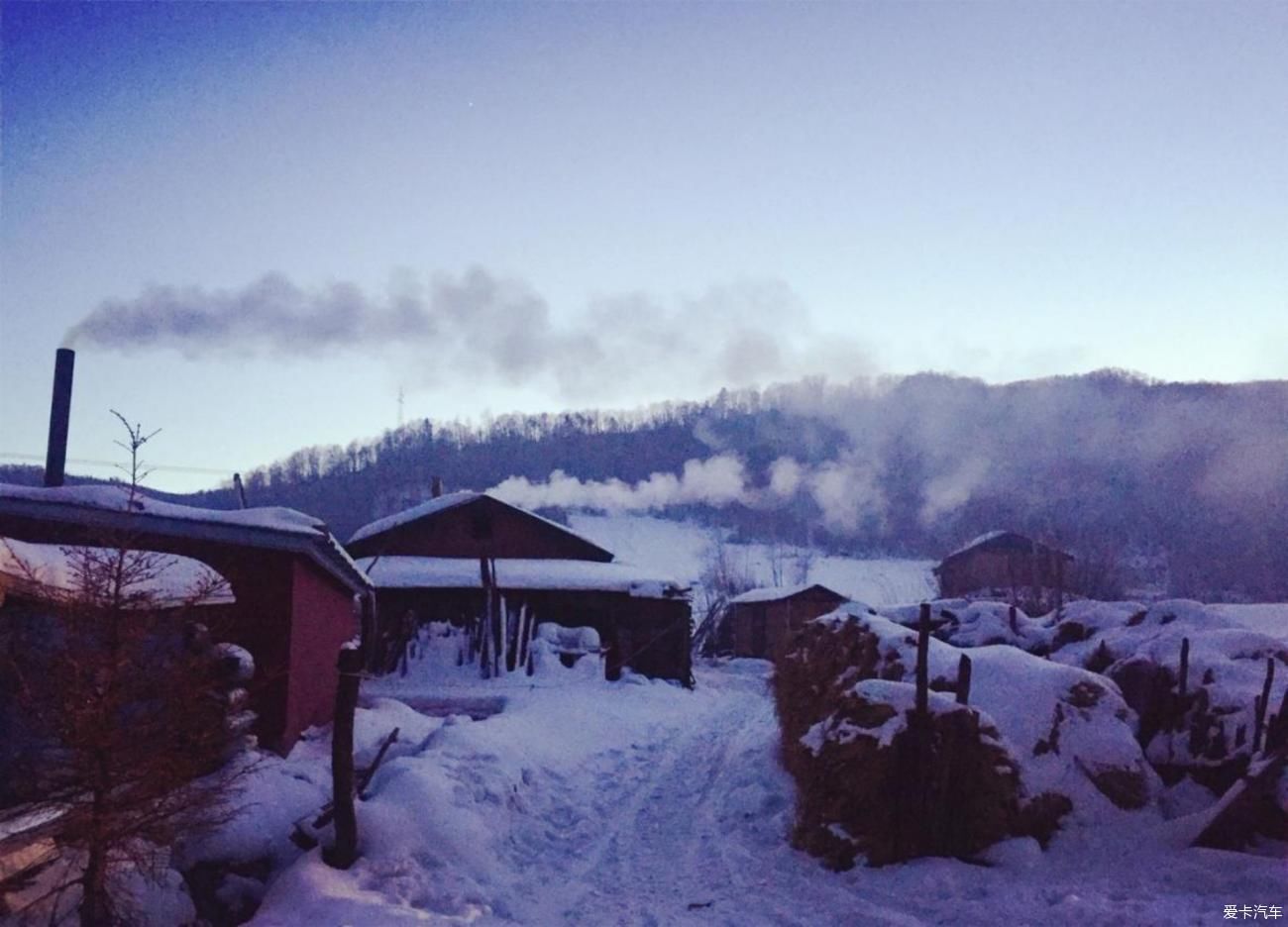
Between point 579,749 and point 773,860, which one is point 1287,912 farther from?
point 579,749

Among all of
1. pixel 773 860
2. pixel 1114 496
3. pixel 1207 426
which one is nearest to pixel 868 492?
pixel 1114 496

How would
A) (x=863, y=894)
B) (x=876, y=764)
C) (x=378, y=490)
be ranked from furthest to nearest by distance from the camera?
(x=378, y=490) → (x=876, y=764) → (x=863, y=894)

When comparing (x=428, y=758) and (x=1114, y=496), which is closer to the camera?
(x=428, y=758)

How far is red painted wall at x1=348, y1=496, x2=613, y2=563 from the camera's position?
30.8 metres

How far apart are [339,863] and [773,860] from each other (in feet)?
14.6

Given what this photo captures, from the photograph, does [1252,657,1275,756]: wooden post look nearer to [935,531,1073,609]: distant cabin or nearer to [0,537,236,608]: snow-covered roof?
[0,537,236,608]: snow-covered roof

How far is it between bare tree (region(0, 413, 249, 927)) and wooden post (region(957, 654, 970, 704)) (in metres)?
7.41

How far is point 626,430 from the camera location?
91688mm

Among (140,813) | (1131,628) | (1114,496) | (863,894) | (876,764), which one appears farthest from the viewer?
(1114,496)

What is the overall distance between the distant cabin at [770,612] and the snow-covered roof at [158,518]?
30993mm

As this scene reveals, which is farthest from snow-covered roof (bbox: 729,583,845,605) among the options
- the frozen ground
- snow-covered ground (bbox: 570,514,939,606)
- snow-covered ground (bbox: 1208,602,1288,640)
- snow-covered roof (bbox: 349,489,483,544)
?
the frozen ground

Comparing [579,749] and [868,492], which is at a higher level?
[868,492]

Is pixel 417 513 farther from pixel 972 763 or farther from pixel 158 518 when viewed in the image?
pixel 972 763

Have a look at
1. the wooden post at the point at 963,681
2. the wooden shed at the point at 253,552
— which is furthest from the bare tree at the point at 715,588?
the wooden post at the point at 963,681
